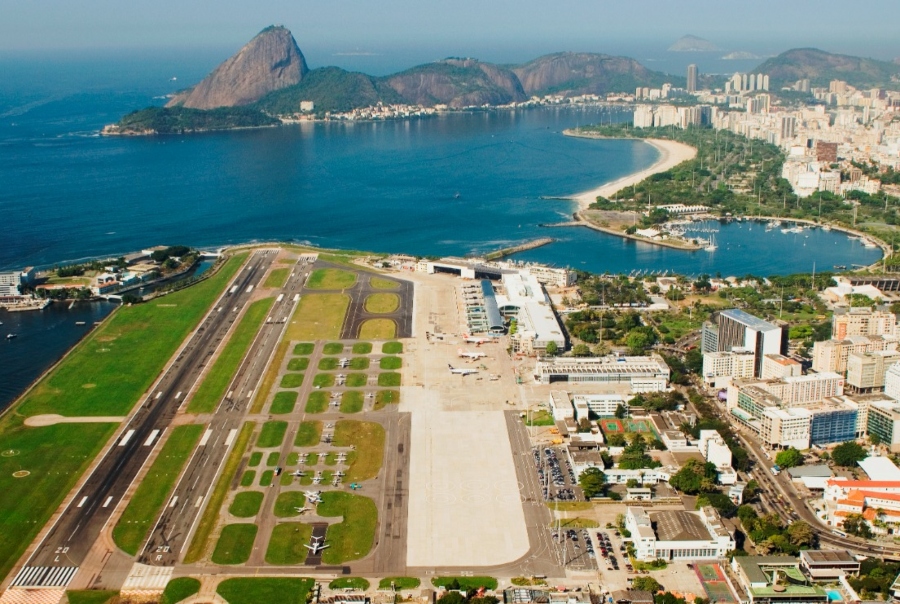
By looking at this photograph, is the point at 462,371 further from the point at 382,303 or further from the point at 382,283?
the point at 382,283

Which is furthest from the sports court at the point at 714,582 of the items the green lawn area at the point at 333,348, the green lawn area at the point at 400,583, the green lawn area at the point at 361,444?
the green lawn area at the point at 333,348

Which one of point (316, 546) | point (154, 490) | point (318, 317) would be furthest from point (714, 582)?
point (318, 317)

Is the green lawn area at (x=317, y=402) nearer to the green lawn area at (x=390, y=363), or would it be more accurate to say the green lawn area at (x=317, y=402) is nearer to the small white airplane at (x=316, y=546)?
the green lawn area at (x=390, y=363)

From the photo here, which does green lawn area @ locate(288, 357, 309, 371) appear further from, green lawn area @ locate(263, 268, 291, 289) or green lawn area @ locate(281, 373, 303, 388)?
green lawn area @ locate(263, 268, 291, 289)

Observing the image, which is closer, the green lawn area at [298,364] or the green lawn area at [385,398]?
the green lawn area at [385,398]

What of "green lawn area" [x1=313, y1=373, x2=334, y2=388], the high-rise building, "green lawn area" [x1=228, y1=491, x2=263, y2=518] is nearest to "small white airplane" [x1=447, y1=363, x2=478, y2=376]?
"green lawn area" [x1=313, y1=373, x2=334, y2=388]
